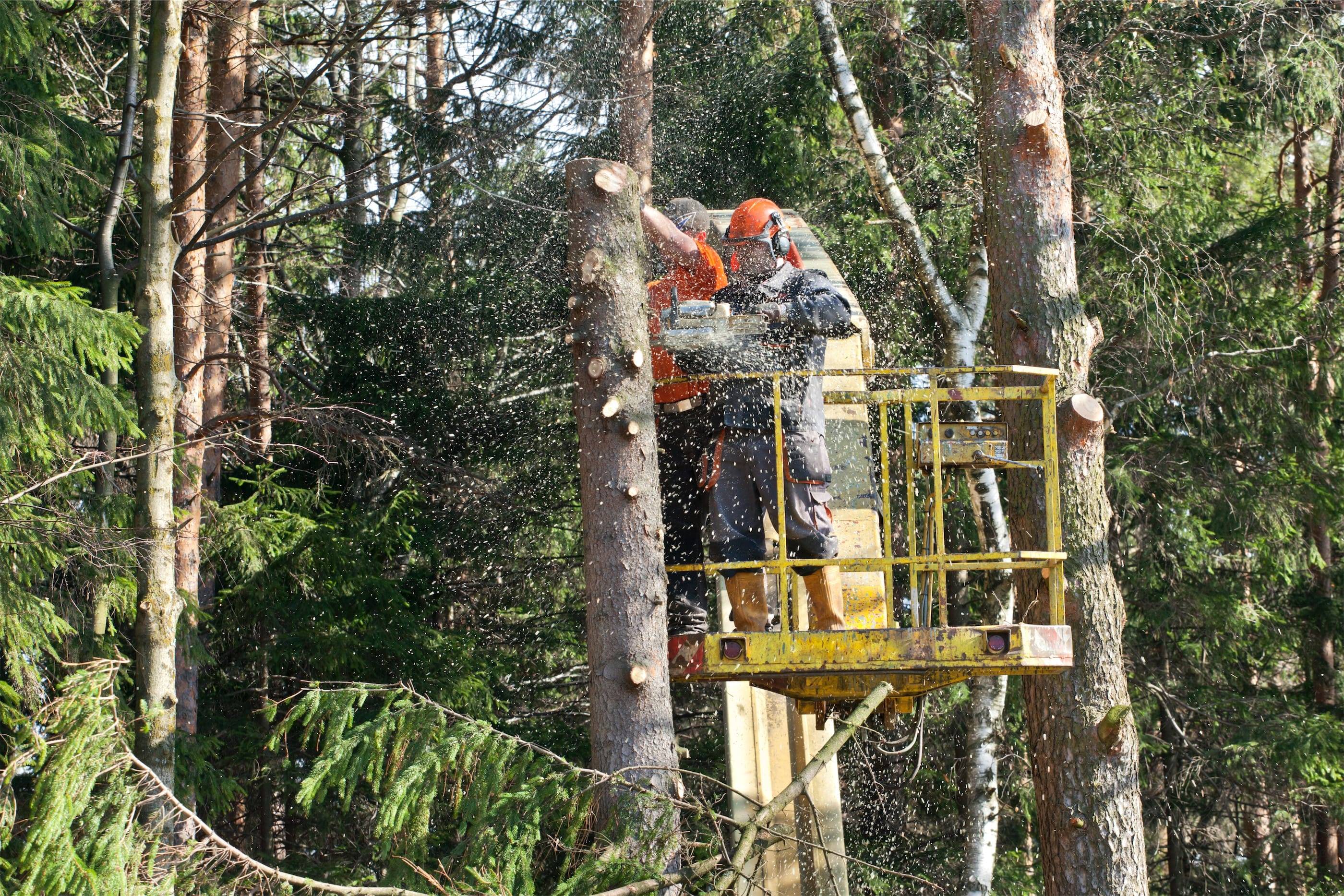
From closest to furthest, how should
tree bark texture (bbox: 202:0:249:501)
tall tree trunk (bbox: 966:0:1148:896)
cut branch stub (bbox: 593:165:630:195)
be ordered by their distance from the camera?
cut branch stub (bbox: 593:165:630:195) < tall tree trunk (bbox: 966:0:1148:896) < tree bark texture (bbox: 202:0:249:501)

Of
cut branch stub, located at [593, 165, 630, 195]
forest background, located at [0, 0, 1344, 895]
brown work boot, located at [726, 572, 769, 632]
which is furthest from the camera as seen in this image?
forest background, located at [0, 0, 1344, 895]

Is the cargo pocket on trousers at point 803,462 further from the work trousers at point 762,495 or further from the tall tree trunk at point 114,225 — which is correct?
the tall tree trunk at point 114,225

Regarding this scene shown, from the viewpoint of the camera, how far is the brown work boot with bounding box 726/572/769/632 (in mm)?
7223

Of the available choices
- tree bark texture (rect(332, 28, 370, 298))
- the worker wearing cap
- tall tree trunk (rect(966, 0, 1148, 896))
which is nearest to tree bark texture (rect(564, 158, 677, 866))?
the worker wearing cap

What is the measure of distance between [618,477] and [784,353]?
1783mm

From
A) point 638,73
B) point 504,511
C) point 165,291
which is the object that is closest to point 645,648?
point 165,291

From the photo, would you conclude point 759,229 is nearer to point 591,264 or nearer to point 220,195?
point 591,264

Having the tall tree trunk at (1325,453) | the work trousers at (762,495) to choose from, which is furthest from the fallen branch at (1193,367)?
the work trousers at (762,495)

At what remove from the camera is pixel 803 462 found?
7.26 metres

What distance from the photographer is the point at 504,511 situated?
1316 centimetres

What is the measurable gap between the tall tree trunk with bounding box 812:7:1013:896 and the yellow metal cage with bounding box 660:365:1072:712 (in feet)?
11.0

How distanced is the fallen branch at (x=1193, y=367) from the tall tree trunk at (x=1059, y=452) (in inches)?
104

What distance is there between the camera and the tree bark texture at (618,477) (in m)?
5.88

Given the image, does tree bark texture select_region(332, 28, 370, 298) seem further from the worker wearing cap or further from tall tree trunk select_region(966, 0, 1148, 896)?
tall tree trunk select_region(966, 0, 1148, 896)
